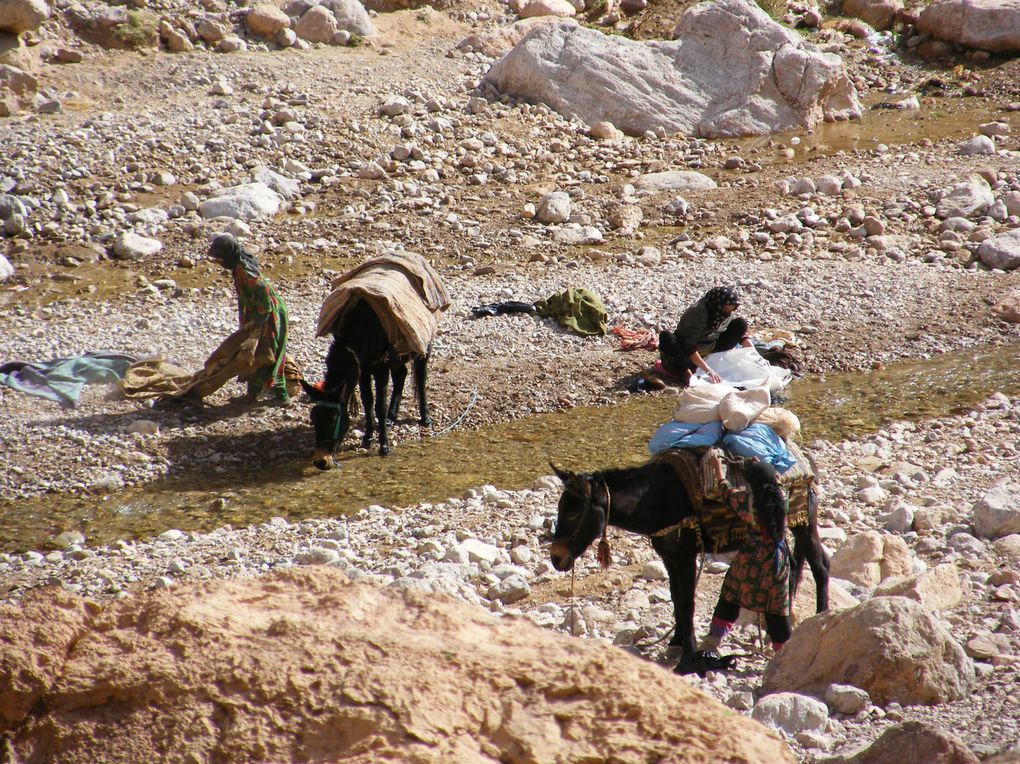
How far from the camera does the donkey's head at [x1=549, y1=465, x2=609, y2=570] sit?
4.77 metres

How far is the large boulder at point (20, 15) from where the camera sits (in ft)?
49.8

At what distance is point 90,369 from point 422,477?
3.63 meters

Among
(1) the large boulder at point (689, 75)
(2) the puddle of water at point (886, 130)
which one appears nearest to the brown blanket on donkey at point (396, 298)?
(1) the large boulder at point (689, 75)

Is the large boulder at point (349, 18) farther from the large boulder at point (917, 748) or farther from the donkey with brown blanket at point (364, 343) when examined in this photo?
the large boulder at point (917, 748)

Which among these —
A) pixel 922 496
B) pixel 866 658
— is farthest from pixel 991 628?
pixel 922 496

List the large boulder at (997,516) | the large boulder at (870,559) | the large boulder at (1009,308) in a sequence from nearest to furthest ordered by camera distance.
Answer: the large boulder at (870,559)
the large boulder at (997,516)
the large boulder at (1009,308)

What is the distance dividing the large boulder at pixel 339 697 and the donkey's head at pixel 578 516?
152cm

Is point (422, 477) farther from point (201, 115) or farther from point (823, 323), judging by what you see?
point (201, 115)

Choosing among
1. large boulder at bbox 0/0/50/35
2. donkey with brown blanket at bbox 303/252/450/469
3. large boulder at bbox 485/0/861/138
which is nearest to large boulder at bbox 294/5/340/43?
large boulder at bbox 485/0/861/138

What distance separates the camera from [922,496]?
7.19 metres

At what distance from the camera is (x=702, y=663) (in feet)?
16.1

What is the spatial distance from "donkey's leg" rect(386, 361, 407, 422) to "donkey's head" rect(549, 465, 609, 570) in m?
3.99

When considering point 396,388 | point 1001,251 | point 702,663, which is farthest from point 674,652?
point 1001,251

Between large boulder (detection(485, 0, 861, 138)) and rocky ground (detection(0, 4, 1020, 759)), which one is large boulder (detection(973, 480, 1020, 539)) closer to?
rocky ground (detection(0, 4, 1020, 759))
